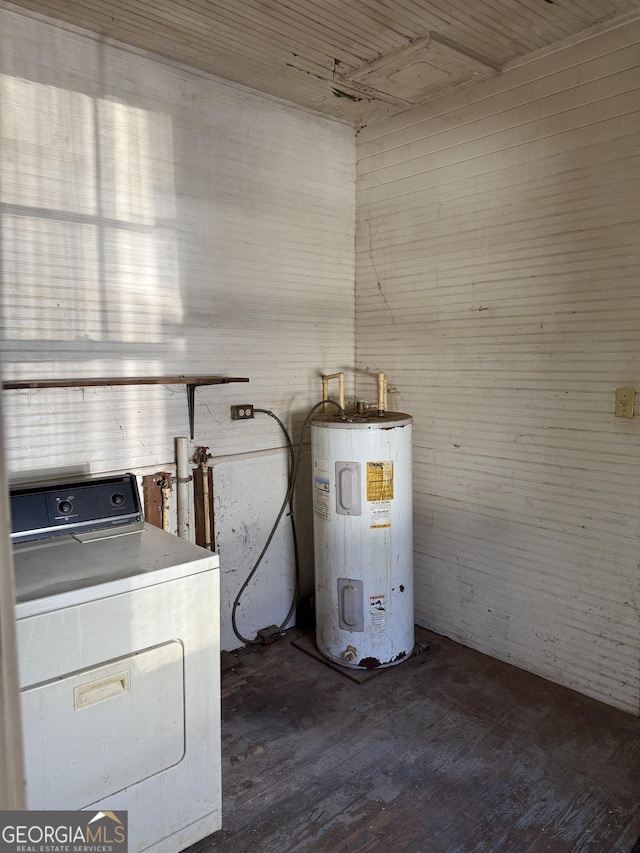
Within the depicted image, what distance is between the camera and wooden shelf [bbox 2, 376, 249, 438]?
2355mm

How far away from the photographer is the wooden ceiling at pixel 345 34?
2344 mm

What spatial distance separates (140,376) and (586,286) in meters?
2.08

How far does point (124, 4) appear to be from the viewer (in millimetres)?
2326

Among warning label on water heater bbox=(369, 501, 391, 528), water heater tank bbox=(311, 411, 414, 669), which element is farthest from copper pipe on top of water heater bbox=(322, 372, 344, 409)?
warning label on water heater bbox=(369, 501, 391, 528)

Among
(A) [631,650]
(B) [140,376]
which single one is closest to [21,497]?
(B) [140,376]

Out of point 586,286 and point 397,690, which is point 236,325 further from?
point 397,690

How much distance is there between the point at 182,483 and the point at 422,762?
1.59 metres

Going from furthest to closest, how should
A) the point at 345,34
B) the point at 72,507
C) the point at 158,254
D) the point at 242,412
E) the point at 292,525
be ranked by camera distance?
the point at 292,525, the point at 242,412, the point at 158,254, the point at 345,34, the point at 72,507

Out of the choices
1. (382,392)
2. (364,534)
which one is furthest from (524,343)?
(364,534)

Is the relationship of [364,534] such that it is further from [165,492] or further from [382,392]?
[165,492]

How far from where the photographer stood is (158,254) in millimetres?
2805

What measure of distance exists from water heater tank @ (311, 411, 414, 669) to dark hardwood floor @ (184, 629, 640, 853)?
0.18m

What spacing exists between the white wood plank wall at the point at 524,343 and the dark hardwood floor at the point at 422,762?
277 millimetres

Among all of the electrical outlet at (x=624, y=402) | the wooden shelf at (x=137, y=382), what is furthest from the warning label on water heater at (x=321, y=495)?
the electrical outlet at (x=624, y=402)
